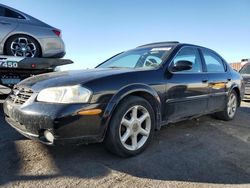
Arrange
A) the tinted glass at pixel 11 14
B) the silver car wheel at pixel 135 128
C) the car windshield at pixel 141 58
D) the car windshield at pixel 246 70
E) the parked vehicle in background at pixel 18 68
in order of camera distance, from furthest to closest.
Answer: the car windshield at pixel 246 70
the tinted glass at pixel 11 14
the parked vehicle in background at pixel 18 68
the car windshield at pixel 141 58
the silver car wheel at pixel 135 128

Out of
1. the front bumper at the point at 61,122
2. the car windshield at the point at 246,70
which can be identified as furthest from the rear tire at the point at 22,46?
the car windshield at the point at 246,70

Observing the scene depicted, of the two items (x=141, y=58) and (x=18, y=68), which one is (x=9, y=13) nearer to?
(x=18, y=68)

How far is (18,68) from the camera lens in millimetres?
5562

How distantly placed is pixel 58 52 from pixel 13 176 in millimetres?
3975

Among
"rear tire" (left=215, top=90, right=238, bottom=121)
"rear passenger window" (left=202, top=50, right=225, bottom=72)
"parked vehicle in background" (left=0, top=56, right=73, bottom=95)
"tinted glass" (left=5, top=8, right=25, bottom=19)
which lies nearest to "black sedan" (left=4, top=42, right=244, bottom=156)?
"rear passenger window" (left=202, top=50, right=225, bottom=72)

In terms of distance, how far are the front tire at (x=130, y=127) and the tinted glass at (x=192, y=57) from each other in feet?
4.00

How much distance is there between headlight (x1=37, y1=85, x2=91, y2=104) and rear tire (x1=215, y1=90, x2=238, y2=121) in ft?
11.8

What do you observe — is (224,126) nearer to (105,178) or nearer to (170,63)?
(170,63)

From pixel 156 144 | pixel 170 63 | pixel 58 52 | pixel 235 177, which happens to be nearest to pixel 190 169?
pixel 235 177

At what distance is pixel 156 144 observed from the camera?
4.06 m

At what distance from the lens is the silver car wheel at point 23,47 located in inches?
232

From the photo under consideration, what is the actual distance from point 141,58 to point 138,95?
1.07 metres

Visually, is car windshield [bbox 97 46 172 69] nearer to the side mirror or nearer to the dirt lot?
the side mirror

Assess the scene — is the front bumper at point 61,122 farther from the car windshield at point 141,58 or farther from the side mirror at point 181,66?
the side mirror at point 181,66
